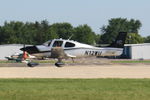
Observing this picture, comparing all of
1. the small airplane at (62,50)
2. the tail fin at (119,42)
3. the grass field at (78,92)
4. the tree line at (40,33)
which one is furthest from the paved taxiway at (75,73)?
the tree line at (40,33)

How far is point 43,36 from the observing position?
130750mm

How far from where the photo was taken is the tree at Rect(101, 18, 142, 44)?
6852 inches

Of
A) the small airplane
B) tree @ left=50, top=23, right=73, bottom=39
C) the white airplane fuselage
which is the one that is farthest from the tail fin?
tree @ left=50, top=23, right=73, bottom=39

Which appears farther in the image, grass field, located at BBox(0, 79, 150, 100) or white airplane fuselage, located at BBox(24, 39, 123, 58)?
white airplane fuselage, located at BBox(24, 39, 123, 58)

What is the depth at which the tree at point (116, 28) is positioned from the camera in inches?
6852

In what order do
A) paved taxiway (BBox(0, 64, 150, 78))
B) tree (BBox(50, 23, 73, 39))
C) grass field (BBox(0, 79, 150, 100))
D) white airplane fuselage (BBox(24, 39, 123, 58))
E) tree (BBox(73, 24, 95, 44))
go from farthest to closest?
1. tree (BBox(50, 23, 73, 39))
2. tree (BBox(73, 24, 95, 44))
3. white airplane fuselage (BBox(24, 39, 123, 58))
4. paved taxiway (BBox(0, 64, 150, 78))
5. grass field (BBox(0, 79, 150, 100))

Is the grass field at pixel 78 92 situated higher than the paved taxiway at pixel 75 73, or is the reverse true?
the paved taxiway at pixel 75 73

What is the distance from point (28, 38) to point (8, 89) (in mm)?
123226

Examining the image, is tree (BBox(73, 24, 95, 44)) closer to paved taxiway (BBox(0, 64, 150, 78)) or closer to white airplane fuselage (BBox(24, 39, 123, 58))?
white airplane fuselage (BBox(24, 39, 123, 58))

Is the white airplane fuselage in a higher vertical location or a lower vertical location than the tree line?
lower

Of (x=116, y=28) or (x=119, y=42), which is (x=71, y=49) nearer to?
(x=119, y=42)

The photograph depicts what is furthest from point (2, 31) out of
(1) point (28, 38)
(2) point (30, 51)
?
(2) point (30, 51)

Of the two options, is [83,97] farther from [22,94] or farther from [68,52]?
[68,52]

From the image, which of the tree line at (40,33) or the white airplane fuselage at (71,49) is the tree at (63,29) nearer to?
the tree line at (40,33)
